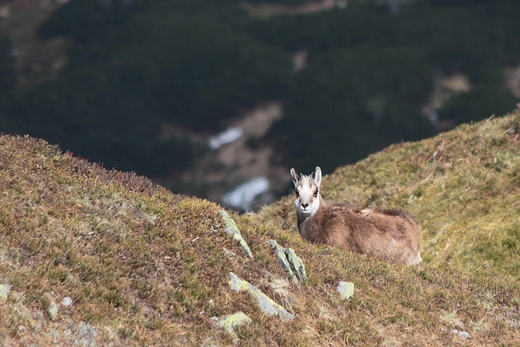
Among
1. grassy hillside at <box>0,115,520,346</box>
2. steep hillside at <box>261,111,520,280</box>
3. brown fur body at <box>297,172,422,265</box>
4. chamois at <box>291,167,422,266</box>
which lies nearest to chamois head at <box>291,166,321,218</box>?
chamois at <box>291,167,422,266</box>

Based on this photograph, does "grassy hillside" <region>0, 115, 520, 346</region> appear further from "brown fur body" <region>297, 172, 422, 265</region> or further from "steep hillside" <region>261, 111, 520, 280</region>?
"steep hillside" <region>261, 111, 520, 280</region>

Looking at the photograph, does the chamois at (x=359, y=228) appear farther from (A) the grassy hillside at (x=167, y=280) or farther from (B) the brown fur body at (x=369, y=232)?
(A) the grassy hillside at (x=167, y=280)

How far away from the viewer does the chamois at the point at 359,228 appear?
63.2 ft

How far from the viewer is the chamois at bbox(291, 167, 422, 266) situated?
19.3 m

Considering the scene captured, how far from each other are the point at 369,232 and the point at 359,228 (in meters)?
0.27

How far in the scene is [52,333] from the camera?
34.0ft

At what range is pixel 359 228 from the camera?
1942 cm

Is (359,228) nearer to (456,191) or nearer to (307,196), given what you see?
(307,196)

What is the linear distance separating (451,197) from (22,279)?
54.9ft

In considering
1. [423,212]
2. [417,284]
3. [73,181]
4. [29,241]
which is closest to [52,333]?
[29,241]

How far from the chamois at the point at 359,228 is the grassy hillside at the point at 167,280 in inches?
50.3

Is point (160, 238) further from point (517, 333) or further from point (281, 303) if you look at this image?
point (517, 333)

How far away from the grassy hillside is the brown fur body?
3.94 ft

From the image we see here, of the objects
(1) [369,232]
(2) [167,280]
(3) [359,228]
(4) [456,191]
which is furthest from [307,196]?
(2) [167,280]
